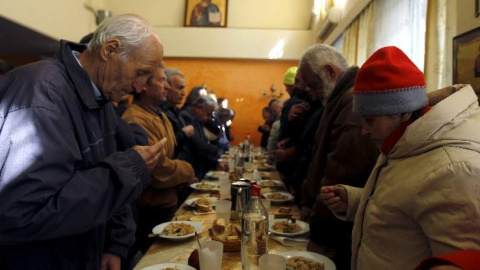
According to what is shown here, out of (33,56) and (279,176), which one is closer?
(279,176)

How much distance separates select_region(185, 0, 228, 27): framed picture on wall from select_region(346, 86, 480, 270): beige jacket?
8733mm

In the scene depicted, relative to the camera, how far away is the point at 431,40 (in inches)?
112

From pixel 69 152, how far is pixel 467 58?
78.6 inches

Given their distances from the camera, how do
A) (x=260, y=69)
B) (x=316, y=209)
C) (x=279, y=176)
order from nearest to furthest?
(x=316, y=209) < (x=279, y=176) < (x=260, y=69)

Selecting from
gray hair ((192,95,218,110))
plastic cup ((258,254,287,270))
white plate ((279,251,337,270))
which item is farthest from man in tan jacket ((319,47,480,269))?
gray hair ((192,95,218,110))

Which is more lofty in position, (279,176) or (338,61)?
(338,61)

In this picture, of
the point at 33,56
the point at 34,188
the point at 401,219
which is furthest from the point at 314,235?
the point at 33,56

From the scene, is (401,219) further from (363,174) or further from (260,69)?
(260,69)

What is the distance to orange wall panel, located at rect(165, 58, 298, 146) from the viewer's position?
9641 millimetres

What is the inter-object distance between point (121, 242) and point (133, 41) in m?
0.84

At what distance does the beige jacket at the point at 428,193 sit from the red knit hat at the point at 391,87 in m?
0.12

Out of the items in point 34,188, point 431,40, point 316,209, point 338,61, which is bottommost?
point 316,209

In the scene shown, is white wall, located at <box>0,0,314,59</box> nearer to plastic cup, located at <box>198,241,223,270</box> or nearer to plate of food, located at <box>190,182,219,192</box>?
plate of food, located at <box>190,182,219,192</box>

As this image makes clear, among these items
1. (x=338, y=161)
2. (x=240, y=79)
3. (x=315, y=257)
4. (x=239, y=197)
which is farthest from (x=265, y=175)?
(x=240, y=79)
